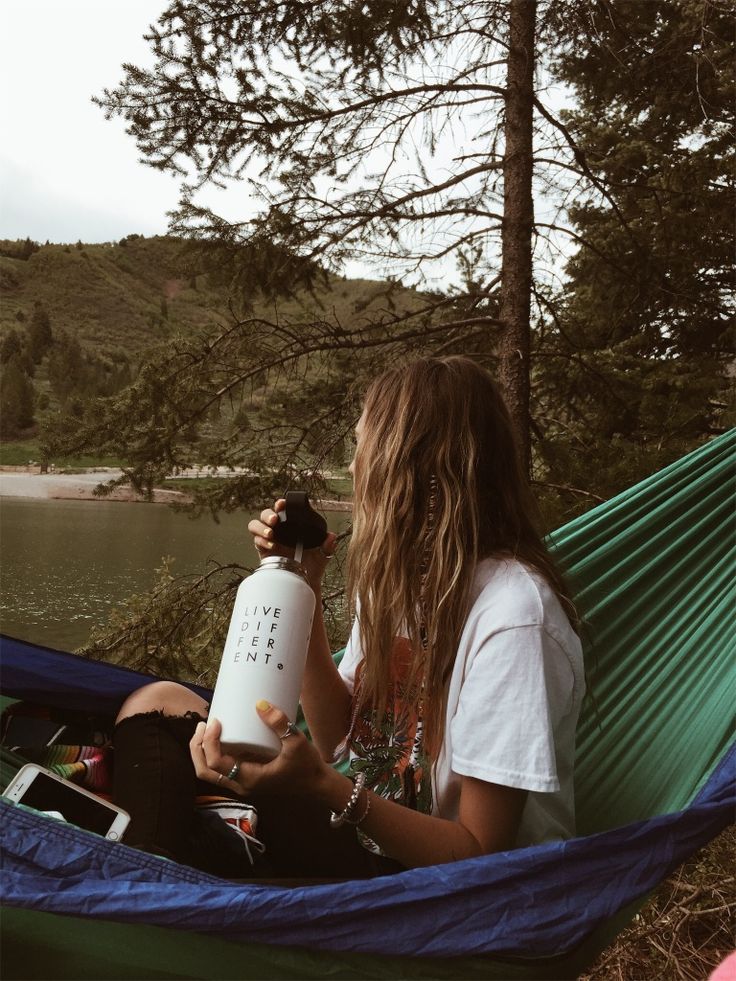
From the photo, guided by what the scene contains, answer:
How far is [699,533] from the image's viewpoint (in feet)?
6.22

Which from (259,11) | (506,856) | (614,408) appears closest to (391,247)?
(259,11)

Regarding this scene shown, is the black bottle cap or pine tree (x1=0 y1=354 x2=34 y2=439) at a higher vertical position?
the black bottle cap

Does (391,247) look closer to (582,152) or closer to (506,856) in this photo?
(582,152)

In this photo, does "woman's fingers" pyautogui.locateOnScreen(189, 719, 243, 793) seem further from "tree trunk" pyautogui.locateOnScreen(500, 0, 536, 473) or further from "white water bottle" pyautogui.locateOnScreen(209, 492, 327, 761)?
"tree trunk" pyautogui.locateOnScreen(500, 0, 536, 473)

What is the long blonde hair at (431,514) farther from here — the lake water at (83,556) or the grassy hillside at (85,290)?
the grassy hillside at (85,290)

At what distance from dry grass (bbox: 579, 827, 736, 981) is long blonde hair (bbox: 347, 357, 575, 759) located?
52.6 inches

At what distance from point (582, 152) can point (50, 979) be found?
3423mm

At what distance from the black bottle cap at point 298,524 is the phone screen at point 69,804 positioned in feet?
1.45

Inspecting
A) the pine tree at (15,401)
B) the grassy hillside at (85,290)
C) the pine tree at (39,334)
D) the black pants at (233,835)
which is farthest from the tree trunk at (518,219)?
the grassy hillside at (85,290)

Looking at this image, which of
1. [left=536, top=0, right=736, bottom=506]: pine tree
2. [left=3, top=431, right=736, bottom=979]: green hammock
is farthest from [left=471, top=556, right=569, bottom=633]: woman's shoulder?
[left=536, top=0, right=736, bottom=506]: pine tree

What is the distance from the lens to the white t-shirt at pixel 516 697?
893 millimetres

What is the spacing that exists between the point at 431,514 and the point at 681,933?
1646 millimetres

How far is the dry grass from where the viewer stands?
193 cm

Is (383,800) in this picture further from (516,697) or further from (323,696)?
(323,696)
